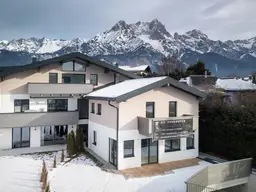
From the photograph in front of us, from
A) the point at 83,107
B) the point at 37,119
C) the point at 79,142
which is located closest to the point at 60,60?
the point at 83,107

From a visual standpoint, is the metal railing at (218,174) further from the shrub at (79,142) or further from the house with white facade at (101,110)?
the shrub at (79,142)

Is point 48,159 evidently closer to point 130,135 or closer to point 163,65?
point 130,135

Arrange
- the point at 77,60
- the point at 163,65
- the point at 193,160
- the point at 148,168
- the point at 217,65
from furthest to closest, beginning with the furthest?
the point at 217,65 < the point at 163,65 < the point at 77,60 < the point at 193,160 < the point at 148,168

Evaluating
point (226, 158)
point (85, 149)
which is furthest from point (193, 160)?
point (85, 149)

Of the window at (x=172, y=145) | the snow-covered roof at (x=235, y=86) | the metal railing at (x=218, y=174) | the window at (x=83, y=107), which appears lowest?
the metal railing at (x=218, y=174)

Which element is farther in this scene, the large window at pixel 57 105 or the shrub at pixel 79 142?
the large window at pixel 57 105

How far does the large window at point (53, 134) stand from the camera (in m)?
22.1

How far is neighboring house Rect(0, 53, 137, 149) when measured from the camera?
68.1ft

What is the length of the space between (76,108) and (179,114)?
9835 millimetres

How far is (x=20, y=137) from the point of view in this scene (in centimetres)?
2131

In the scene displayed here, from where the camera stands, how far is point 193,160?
17.9 meters

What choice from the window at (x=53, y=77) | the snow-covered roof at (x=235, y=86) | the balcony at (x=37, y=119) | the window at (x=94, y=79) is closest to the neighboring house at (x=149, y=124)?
the balcony at (x=37, y=119)

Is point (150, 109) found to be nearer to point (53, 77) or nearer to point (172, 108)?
point (172, 108)

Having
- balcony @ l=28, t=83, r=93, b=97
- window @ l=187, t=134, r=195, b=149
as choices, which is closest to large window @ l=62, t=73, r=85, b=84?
balcony @ l=28, t=83, r=93, b=97
